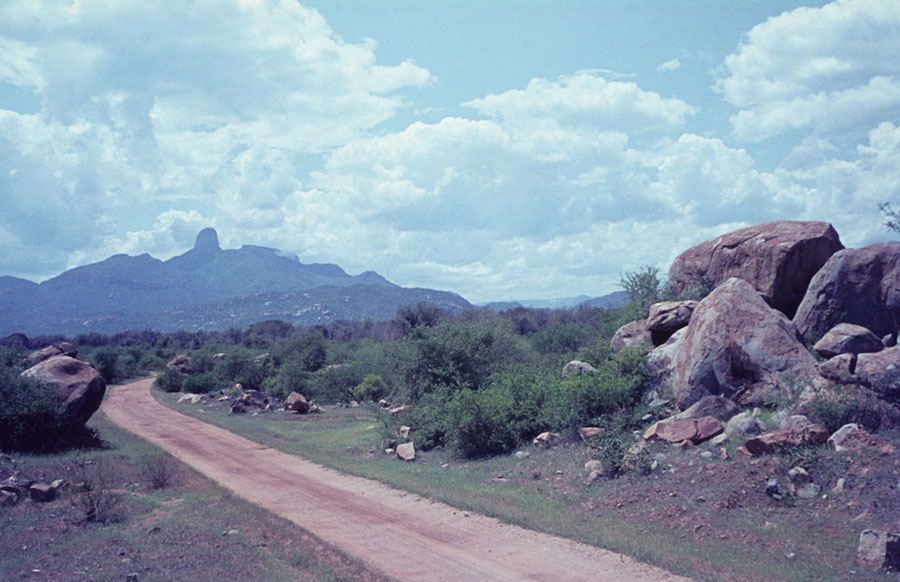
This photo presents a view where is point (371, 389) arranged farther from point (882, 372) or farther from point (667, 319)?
point (882, 372)

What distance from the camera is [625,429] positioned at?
1634 centimetres

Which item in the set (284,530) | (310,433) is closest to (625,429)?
(284,530)

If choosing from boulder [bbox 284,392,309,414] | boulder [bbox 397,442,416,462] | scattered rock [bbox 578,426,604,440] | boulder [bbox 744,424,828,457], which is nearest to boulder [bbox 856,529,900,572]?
boulder [bbox 744,424,828,457]

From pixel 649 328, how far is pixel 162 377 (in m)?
42.0

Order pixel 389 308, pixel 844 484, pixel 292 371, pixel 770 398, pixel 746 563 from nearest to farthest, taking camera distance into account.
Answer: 1. pixel 746 563
2. pixel 844 484
3. pixel 770 398
4. pixel 292 371
5. pixel 389 308

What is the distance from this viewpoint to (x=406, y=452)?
19.5 m

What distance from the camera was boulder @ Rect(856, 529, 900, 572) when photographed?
8.00 meters

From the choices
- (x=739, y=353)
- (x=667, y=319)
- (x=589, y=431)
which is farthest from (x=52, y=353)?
(x=739, y=353)

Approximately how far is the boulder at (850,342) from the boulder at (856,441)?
354 cm

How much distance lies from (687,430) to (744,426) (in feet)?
4.01

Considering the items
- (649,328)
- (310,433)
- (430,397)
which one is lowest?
(310,433)

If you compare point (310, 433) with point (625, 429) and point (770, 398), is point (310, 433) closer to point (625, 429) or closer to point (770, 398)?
→ point (625, 429)

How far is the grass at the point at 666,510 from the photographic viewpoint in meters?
8.81

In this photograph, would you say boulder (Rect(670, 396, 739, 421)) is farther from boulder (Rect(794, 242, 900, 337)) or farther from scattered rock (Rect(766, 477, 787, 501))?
scattered rock (Rect(766, 477, 787, 501))
